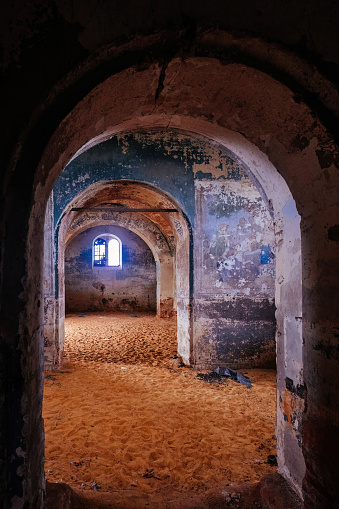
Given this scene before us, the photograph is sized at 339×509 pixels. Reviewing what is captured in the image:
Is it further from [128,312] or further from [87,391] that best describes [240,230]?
[128,312]

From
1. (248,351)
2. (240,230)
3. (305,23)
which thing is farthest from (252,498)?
(240,230)

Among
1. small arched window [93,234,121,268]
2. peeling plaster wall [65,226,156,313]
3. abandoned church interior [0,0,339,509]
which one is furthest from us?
small arched window [93,234,121,268]

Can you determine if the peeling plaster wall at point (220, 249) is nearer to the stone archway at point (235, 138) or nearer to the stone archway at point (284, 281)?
the stone archway at point (284, 281)

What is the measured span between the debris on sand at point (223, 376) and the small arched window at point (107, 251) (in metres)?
10.3

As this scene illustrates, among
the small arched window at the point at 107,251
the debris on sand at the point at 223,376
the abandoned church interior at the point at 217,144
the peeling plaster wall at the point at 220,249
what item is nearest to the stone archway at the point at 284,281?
the abandoned church interior at the point at 217,144

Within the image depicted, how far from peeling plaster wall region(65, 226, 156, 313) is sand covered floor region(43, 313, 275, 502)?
810 centimetres

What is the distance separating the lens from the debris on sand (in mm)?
6205

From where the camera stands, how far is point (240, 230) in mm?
6984

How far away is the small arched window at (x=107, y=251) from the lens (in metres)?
16.0

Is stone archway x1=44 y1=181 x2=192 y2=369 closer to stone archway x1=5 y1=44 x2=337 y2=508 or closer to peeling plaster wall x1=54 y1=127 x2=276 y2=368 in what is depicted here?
peeling plaster wall x1=54 y1=127 x2=276 y2=368

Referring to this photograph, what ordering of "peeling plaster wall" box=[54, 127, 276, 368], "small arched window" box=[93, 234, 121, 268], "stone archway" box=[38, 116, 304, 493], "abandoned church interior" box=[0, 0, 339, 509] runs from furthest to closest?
"small arched window" box=[93, 234, 121, 268], "peeling plaster wall" box=[54, 127, 276, 368], "stone archway" box=[38, 116, 304, 493], "abandoned church interior" box=[0, 0, 339, 509]

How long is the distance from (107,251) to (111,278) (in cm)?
143

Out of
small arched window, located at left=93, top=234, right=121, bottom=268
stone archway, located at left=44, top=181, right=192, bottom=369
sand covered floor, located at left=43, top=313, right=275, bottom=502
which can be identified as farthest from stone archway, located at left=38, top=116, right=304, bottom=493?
small arched window, located at left=93, top=234, right=121, bottom=268

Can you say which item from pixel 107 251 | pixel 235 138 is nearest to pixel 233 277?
pixel 235 138
